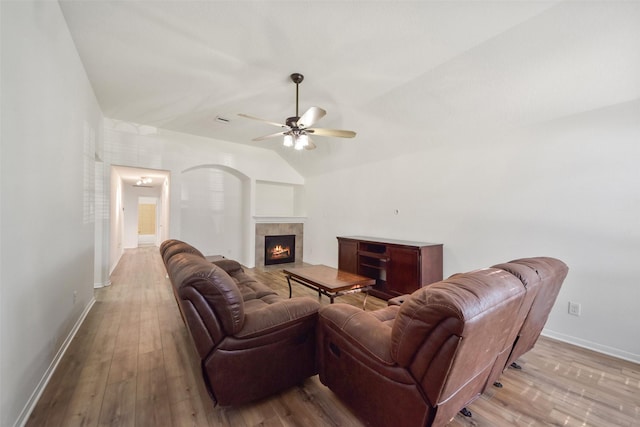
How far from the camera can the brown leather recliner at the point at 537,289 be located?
63.8 inches

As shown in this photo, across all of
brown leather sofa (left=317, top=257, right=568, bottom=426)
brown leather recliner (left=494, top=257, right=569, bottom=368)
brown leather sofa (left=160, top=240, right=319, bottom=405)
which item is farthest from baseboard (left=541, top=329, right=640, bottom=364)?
brown leather sofa (left=160, top=240, right=319, bottom=405)

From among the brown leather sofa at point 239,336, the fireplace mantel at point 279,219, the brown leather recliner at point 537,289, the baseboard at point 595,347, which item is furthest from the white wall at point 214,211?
the baseboard at point 595,347

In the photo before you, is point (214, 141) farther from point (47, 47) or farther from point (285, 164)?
point (47, 47)

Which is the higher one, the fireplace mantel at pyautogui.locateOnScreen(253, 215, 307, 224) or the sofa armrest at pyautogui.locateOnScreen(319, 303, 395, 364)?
the fireplace mantel at pyautogui.locateOnScreen(253, 215, 307, 224)

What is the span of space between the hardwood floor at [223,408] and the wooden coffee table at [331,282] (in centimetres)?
107

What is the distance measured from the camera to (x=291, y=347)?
1.77 m

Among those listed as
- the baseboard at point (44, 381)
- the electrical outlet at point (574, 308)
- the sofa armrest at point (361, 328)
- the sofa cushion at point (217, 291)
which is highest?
the sofa cushion at point (217, 291)

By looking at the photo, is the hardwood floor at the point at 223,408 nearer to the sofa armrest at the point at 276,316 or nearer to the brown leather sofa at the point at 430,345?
the brown leather sofa at the point at 430,345

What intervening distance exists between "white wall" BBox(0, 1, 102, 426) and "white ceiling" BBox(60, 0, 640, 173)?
569mm

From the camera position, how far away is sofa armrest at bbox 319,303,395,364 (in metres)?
1.39

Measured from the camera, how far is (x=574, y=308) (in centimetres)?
271

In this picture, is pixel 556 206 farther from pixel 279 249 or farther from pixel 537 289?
pixel 279 249

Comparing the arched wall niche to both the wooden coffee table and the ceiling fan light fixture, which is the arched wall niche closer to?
the wooden coffee table

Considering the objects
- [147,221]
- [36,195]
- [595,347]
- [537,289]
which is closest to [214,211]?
[36,195]
